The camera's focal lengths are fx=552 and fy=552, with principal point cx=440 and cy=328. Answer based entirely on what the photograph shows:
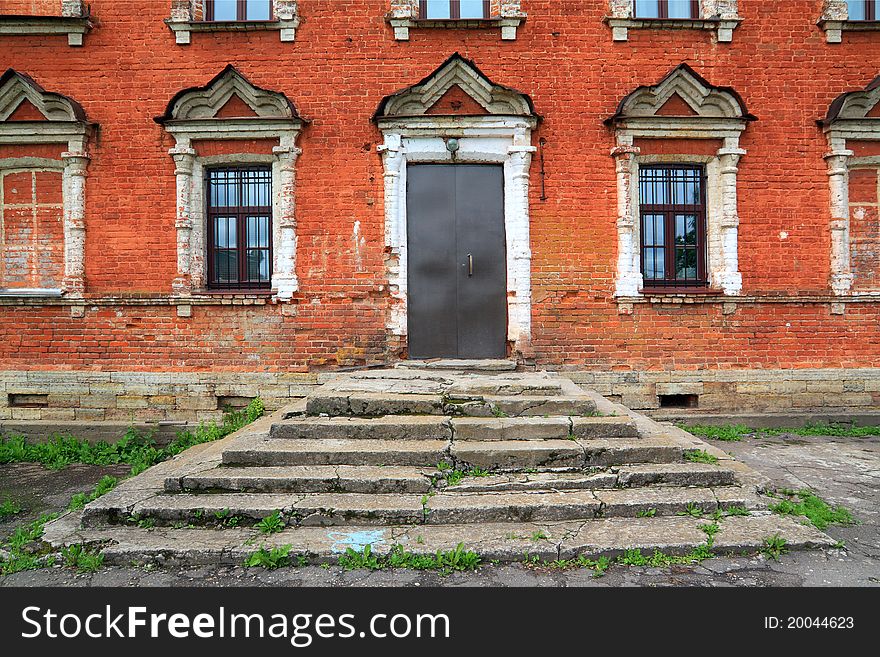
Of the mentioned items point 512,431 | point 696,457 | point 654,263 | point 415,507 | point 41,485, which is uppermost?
point 654,263

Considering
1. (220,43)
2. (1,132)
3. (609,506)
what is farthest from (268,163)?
(609,506)

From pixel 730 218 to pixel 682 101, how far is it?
5.40 ft

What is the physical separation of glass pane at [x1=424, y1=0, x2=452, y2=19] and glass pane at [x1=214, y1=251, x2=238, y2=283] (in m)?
4.15

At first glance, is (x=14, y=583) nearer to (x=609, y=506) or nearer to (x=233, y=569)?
(x=233, y=569)

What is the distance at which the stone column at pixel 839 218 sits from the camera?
23.5ft

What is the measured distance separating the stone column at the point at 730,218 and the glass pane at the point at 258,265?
6013mm

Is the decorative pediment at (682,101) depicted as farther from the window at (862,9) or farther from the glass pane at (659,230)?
the window at (862,9)

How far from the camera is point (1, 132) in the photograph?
23.4 feet

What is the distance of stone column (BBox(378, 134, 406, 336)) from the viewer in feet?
23.4

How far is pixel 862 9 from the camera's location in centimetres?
758

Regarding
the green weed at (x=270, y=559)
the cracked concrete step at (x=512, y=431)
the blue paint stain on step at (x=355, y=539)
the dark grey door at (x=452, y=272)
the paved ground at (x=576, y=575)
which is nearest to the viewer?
the paved ground at (x=576, y=575)

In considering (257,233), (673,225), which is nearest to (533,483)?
(673,225)

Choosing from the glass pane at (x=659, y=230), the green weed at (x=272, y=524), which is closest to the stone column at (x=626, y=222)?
the glass pane at (x=659, y=230)

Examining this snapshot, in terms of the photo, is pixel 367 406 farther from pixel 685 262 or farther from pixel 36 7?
pixel 36 7
